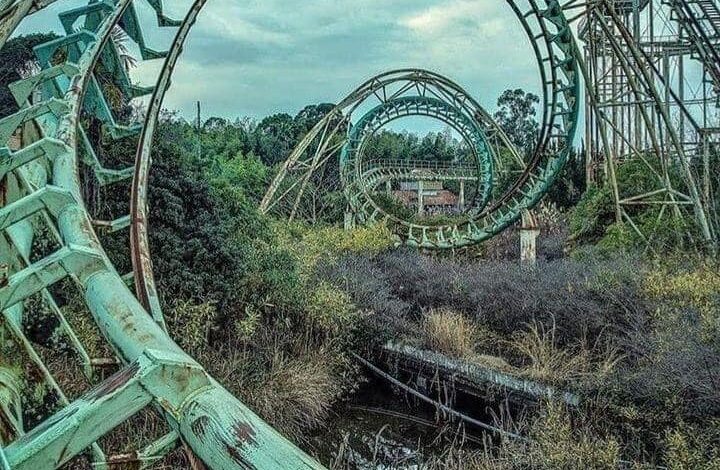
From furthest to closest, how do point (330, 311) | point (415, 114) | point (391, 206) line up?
point (391, 206) → point (415, 114) → point (330, 311)

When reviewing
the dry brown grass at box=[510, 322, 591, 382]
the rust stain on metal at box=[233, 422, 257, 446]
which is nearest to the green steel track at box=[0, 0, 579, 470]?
the rust stain on metal at box=[233, 422, 257, 446]

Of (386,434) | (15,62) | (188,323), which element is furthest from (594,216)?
(15,62)

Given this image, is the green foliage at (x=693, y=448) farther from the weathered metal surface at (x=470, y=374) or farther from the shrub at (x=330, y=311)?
the shrub at (x=330, y=311)

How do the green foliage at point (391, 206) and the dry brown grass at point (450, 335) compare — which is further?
the green foliage at point (391, 206)

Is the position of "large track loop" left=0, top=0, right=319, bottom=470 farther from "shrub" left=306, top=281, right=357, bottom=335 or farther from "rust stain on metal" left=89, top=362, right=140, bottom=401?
"shrub" left=306, top=281, right=357, bottom=335

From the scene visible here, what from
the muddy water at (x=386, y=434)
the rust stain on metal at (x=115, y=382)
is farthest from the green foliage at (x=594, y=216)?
the rust stain on metal at (x=115, y=382)

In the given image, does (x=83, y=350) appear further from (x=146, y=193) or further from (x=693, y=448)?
(x=693, y=448)
